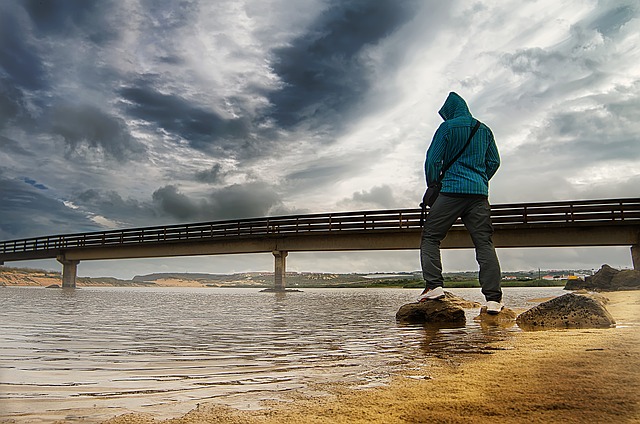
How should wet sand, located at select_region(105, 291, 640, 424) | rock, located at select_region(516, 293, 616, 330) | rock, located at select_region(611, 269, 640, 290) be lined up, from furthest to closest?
rock, located at select_region(611, 269, 640, 290)
rock, located at select_region(516, 293, 616, 330)
wet sand, located at select_region(105, 291, 640, 424)

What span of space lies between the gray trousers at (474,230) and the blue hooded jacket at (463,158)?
0.56 feet

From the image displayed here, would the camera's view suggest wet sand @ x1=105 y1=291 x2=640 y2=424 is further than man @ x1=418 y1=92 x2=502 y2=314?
No

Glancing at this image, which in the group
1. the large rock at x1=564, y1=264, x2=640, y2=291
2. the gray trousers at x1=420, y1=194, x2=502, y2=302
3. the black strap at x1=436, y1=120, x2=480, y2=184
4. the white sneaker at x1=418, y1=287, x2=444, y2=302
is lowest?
the large rock at x1=564, y1=264, x2=640, y2=291

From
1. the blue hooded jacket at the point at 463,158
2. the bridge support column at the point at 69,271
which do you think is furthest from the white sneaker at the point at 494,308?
the bridge support column at the point at 69,271

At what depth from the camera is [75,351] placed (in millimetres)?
3410

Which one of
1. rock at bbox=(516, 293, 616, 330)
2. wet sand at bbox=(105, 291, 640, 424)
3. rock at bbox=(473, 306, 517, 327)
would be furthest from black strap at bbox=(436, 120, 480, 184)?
wet sand at bbox=(105, 291, 640, 424)

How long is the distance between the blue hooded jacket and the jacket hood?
0.62 ft

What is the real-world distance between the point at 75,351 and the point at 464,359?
2.95 m

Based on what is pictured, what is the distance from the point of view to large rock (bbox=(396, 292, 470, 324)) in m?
6.07

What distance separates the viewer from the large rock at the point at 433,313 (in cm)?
607

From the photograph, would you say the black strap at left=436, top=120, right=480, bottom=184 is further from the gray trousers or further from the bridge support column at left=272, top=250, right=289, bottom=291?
the bridge support column at left=272, top=250, right=289, bottom=291

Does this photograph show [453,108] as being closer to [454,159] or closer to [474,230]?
[454,159]

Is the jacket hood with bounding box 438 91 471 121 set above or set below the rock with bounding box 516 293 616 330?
above

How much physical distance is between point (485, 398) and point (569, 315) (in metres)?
4.09
